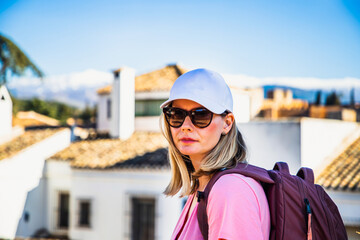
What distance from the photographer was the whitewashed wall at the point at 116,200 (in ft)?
42.3

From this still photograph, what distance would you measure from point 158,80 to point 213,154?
17.1 metres

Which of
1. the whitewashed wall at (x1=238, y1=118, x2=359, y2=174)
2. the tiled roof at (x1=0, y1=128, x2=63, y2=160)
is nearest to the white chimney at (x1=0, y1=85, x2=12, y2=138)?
the tiled roof at (x1=0, y1=128, x2=63, y2=160)

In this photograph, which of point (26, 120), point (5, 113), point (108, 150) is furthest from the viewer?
point (26, 120)

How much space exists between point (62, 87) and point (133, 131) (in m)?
127

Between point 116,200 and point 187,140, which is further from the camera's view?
point 116,200

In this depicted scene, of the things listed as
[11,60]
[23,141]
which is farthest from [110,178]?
[11,60]

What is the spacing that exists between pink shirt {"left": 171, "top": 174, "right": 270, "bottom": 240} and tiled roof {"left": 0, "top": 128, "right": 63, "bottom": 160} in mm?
14678

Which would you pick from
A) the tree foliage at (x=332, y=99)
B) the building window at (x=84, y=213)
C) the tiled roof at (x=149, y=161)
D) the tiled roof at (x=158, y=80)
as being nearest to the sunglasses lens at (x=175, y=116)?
the tiled roof at (x=149, y=161)

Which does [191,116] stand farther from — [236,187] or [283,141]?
[283,141]

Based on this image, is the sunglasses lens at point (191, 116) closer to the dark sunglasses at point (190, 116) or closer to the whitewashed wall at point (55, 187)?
the dark sunglasses at point (190, 116)

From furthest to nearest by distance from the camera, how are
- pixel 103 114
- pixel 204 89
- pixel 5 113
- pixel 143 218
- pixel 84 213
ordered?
pixel 103 114
pixel 5 113
pixel 84 213
pixel 143 218
pixel 204 89

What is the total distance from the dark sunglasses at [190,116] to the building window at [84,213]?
13.2m

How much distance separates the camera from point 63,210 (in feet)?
50.3

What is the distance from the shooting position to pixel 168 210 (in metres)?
12.9
